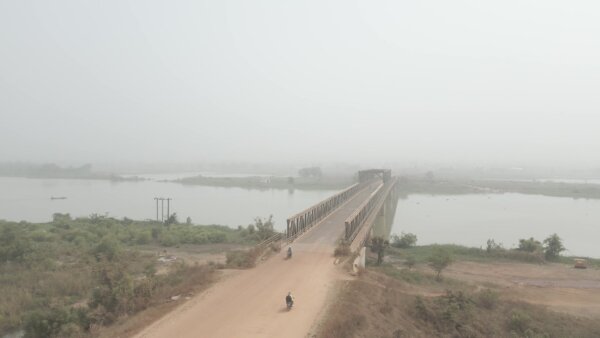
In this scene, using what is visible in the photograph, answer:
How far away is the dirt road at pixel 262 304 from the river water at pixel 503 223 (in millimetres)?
21028

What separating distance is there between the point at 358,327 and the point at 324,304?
5.19 feet

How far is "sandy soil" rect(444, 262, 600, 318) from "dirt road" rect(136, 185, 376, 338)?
30.7 feet

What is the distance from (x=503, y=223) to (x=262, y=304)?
133 ft

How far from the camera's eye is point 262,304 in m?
12.0

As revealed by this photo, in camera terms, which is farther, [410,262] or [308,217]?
[308,217]

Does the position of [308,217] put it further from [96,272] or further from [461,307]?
[96,272]

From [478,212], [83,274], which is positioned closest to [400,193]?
[478,212]

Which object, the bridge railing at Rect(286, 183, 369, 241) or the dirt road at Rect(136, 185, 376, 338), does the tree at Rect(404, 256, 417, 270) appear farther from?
the dirt road at Rect(136, 185, 376, 338)

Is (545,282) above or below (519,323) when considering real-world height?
below

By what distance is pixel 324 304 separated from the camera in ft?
39.4

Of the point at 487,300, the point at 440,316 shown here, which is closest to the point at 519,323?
the point at 487,300

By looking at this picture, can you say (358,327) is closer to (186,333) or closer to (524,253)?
(186,333)

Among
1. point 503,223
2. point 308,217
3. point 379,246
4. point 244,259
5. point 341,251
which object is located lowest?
point 503,223

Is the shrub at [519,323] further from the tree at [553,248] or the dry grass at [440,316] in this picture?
the tree at [553,248]
